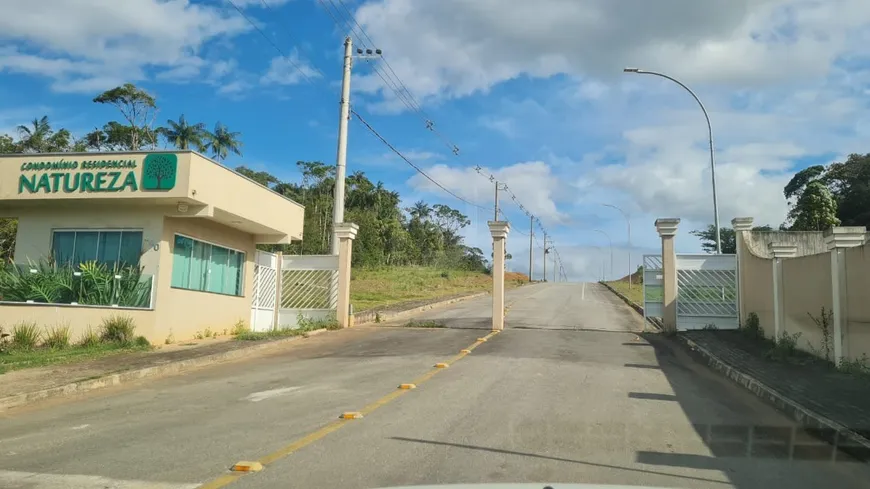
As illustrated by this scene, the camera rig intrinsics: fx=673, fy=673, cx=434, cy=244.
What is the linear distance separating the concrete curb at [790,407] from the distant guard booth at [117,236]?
1210 cm

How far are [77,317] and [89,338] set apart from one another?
2.18ft

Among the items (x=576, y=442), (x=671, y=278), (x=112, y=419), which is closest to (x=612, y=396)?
(x=576, y=442)

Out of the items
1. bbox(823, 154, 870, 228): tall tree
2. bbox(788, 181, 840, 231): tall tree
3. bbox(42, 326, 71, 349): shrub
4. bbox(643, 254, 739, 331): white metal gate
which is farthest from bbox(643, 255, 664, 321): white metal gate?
bbox(823, 154, 870, 228): tall tree

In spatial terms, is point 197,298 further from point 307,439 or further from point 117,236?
point 307,439

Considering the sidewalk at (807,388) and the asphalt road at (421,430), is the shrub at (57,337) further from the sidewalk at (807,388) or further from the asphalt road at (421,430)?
the sidewalk at (807,388)

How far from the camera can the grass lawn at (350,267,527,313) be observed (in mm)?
36841

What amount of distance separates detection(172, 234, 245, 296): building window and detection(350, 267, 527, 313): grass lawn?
33.6ft

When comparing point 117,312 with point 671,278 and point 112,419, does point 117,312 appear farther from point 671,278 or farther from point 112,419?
point 671,278

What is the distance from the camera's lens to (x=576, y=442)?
7.07 metres

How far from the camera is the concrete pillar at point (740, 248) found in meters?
18.2

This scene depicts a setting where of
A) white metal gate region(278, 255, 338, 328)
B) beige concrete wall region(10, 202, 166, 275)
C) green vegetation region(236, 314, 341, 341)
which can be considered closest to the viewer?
beige concrete wall region(10, 202, 166, 275)

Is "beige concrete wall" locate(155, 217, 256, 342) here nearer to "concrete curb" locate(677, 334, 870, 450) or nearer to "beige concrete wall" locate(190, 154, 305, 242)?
"beige concrete wall" locate(190, 154, 305, 242)

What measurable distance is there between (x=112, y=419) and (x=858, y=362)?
11.3 m

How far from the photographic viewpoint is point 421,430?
7.59 m
